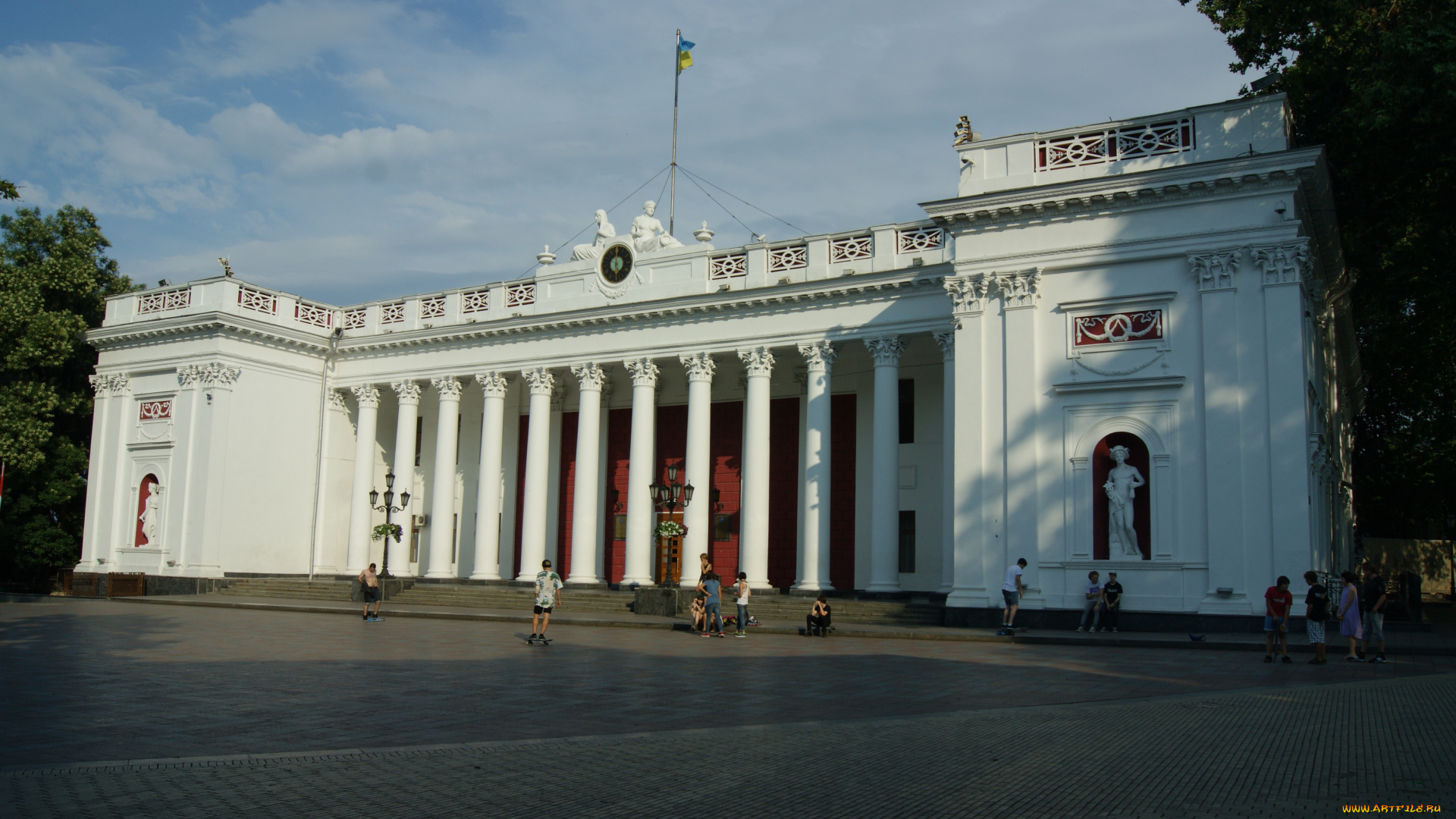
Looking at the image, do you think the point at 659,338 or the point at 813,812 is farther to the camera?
the point at 659,338

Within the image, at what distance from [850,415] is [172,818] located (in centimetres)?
2714

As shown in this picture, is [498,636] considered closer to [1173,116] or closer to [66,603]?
[66,603]

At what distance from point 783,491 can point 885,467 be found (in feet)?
20.1

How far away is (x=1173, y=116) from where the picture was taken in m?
22.5

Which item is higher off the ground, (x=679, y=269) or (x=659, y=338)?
(x=679, y=269)

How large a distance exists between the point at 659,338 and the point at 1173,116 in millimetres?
15502

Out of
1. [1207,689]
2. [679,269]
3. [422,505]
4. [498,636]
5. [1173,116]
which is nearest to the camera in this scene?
[1207,689]

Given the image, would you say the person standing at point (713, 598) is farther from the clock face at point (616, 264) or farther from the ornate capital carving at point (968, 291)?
the clock face at point (616, 264)

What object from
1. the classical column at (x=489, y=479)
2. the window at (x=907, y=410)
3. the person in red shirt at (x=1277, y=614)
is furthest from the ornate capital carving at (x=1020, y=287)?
the classical column at (x=489, y=479)

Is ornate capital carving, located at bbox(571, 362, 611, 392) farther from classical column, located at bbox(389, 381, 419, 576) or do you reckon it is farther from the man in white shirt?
the man in white shirt

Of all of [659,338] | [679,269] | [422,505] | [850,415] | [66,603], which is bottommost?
[66,603]

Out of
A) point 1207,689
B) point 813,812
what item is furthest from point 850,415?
point 813,812

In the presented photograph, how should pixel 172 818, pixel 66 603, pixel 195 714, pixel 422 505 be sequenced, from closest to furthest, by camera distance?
pixel 172 818, pixel 195 714, pixel 66 603, pixel 422 505

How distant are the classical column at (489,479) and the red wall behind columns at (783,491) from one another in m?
9.02
